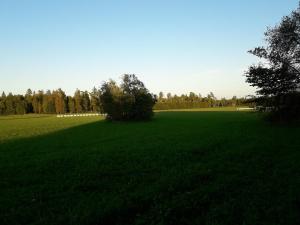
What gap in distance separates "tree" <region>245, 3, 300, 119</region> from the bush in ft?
93.0

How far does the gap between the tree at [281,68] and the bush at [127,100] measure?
2835 centimetres

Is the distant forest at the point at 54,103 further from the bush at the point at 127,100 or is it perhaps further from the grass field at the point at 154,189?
the grass field at the point at 154,189

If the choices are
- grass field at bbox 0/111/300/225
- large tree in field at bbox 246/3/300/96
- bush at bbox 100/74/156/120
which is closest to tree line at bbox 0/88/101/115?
bush at bbox 100/74/156/120

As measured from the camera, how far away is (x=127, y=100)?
191 ft

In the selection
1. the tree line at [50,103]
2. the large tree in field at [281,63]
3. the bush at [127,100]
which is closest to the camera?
the large tree in field at [281,63]

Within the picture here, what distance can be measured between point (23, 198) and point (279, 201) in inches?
286

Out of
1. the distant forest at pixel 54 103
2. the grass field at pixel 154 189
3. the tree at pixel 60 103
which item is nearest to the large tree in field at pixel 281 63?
the grass field at pixel 154 189

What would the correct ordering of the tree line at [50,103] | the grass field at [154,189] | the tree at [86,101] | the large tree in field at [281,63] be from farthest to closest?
the tree at [86,101] → the tree line at [50,103] → the large tree in field at [281,63] → the grass field at [154,189]

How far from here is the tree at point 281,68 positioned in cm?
3247

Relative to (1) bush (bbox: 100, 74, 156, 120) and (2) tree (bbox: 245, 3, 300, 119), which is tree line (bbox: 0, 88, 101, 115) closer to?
(1) bush (bbox: 100, 74, 156, 120)

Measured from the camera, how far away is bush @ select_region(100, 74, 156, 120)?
58959 millimetres

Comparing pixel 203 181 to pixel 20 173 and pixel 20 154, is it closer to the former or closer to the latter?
pixel 20 173

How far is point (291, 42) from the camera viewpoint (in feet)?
107

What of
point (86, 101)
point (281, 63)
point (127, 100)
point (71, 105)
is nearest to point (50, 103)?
point (71, 105)
